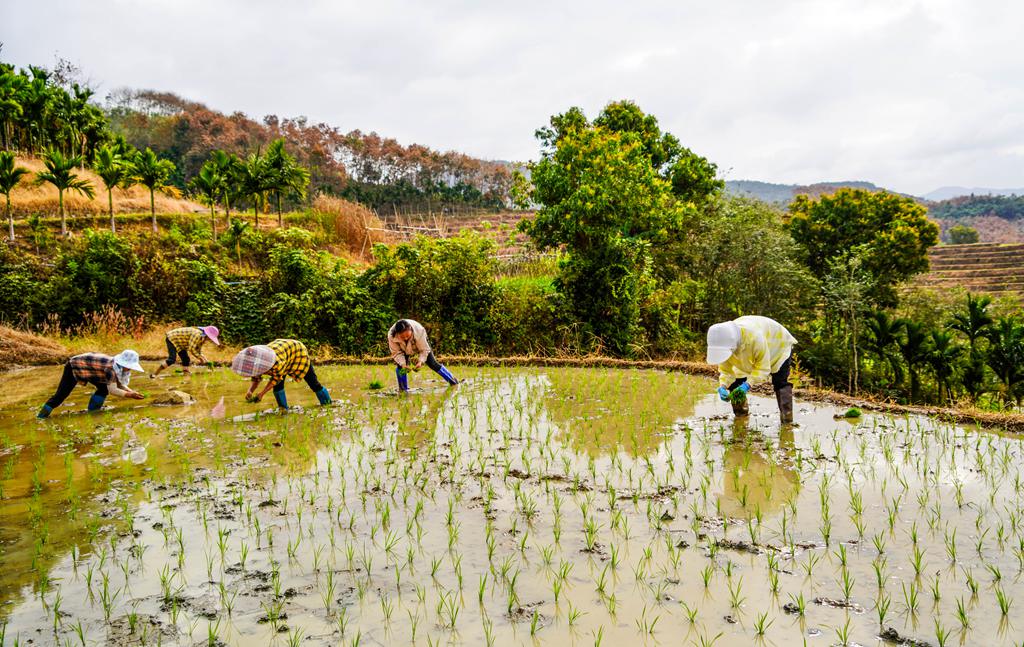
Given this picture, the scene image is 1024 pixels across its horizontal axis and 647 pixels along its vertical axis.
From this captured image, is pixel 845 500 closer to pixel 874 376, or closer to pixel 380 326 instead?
pixel 874 376

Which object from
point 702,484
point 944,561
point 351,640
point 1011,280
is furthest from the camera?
point 1011,280

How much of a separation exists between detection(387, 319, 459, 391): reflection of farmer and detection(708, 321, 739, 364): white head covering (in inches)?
161

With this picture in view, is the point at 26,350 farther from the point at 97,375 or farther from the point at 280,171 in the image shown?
the point at 280,171

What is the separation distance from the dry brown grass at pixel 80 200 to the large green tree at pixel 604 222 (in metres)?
18.2

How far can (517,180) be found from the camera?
49.2ft

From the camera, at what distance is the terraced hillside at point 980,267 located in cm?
3747

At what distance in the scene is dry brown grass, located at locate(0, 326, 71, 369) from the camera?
1227cm

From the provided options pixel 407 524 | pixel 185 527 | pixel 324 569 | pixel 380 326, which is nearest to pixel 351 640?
pixel 324 569

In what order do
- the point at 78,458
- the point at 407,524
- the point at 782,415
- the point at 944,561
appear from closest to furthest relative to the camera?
the point at 944,561, the point at 407,524, the point at 78,458, the point at 782,415

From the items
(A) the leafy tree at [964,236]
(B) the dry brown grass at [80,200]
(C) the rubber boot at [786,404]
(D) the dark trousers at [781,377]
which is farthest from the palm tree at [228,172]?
(A) the leafy tree at [964,236]

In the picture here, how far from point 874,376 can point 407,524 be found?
10.4 metres

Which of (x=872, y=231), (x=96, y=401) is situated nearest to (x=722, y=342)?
(x=96, y=401)

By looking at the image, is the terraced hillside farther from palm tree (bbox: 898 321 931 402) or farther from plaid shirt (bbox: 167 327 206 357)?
plaid shirt (bbox: 167 327 206 357)

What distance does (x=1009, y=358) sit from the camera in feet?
27.9
